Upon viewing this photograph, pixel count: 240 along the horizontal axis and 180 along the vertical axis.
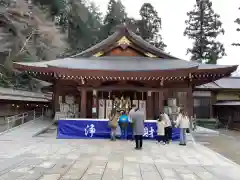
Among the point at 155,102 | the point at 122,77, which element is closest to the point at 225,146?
the point at 155,102

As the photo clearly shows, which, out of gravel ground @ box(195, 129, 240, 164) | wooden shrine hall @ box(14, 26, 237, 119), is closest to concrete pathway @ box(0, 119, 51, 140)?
wooden shrine hall @ box(14, 26, 237, 119)

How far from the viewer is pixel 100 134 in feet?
43.3

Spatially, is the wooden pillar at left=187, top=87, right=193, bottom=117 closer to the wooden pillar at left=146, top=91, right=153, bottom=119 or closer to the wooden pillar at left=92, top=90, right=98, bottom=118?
A: the wooden pillar at left=146, top=91, right=153, bottom=119

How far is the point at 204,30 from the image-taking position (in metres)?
43.6

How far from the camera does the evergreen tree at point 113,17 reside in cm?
4550

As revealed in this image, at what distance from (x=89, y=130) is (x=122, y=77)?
3407 millimetres

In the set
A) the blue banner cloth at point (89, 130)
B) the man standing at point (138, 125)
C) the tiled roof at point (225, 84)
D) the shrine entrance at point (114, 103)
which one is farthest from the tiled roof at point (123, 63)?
the tiled roof at point (225, 84)

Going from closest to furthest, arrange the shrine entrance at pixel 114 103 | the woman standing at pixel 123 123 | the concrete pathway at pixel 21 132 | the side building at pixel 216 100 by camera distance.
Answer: the woman standing at pixel 123 123 < the concrete pathway at pixel 21 132 < the shrine entrance at pixel 114 103 < the side building at pixel 216 100

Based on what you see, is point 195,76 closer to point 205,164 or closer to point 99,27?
point 205,164

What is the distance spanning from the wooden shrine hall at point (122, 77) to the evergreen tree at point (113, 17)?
1059 inches

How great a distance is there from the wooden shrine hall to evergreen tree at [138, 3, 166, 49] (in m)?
28.7

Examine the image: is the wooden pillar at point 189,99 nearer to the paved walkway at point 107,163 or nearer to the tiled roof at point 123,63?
the tiled roof at point 123,63

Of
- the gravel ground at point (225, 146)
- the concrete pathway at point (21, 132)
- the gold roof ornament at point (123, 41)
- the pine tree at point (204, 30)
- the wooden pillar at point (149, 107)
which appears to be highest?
the pine tree at point (204, 30)

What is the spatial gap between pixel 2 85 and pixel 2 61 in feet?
8.16
